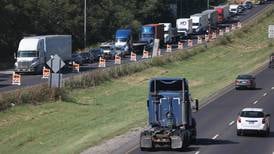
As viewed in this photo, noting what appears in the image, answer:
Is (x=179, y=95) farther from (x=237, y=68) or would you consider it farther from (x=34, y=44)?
(x=237, y=68)

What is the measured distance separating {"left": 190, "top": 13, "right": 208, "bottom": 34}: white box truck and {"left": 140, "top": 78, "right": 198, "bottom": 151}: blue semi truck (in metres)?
95.6

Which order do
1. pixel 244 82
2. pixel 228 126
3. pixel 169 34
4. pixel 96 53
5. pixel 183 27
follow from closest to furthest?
pixel 228 126 < pixel 244 82 < pixel 96 53 < pixel 169 34 < pixel 183 27

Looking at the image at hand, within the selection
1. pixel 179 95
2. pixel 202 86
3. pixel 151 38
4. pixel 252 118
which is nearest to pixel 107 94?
pixel 202 86

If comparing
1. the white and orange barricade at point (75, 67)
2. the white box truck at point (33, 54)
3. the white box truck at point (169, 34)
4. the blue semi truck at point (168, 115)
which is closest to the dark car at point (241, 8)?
the white box truck at point (169, 34)

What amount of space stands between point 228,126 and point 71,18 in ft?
225

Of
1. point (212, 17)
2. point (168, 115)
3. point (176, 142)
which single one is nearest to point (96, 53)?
point (212, 17)

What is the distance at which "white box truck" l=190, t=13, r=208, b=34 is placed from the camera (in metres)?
133

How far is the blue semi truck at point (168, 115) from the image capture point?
36906mm

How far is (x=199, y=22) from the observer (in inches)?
5281

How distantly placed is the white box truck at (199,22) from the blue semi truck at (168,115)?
9559cm

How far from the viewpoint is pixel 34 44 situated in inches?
3132

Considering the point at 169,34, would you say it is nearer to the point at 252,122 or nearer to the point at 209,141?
the point at 252,122

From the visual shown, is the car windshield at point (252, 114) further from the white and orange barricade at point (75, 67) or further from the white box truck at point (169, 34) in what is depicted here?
the white box truck at point (169, 34)

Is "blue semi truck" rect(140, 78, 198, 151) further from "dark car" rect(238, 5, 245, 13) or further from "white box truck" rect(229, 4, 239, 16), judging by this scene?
"dark car" rect(238, 5, 245, 13)
